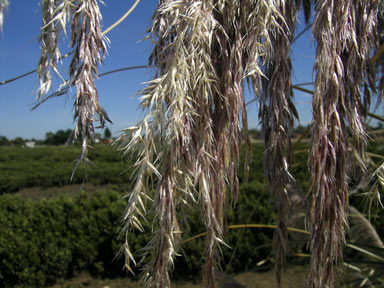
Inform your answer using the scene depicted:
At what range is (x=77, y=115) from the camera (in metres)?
0.65

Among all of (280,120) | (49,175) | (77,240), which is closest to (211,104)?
(280,120)

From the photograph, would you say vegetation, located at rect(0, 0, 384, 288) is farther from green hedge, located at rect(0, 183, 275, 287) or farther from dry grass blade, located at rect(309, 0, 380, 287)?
green hedge, located at rect(0, 183, 275, 287)

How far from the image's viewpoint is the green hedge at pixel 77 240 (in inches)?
168

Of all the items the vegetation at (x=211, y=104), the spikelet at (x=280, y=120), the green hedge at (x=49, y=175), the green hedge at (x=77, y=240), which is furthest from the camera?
the green hedge at (x=49, y=175)

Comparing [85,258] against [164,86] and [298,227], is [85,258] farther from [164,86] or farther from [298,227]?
[164,86]

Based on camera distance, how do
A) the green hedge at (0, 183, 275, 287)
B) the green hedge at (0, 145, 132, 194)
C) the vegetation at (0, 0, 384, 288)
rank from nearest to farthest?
the vegetation at (0, 0, 384, 288) → the green hedge at (0, 183, 275, 287) → the green hedge at (0, 145, 132, 194)

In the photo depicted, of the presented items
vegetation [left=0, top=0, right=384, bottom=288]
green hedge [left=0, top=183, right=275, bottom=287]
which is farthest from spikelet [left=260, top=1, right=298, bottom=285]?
green hedge [left=0, top=183, right=275, bottom=287]

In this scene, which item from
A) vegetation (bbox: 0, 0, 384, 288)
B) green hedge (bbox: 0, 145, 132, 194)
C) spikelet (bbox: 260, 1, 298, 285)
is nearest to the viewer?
vegetation (bbox: 0, 0, 384, 288)

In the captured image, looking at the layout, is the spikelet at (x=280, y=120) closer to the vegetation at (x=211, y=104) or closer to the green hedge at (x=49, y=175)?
the vegetation at (x=211, y=104)

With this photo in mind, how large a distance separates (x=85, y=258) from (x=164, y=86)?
192 inches

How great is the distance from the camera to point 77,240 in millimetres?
4734

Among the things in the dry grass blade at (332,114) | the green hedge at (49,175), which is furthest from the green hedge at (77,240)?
the green hedge at (49,175)

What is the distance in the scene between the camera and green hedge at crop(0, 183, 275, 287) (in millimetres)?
4258

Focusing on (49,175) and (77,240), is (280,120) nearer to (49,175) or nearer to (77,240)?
(77,240)
